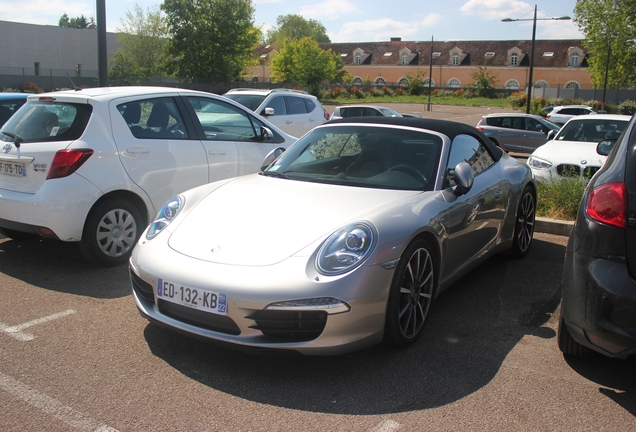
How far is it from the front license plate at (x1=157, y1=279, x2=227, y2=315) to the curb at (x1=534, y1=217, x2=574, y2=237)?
510cm

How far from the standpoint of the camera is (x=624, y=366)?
3816 mm

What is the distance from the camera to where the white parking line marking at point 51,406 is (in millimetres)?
3016

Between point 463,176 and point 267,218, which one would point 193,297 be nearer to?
point 267,218

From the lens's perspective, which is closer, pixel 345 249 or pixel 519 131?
pixel 345 249

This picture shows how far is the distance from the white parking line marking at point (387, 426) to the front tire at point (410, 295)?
73cm

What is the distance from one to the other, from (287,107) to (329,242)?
10726 mm

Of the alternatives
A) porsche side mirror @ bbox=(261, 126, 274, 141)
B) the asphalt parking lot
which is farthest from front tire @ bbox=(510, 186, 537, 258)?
porsche side mirror @ bbox=(261, 126, 274, 141)

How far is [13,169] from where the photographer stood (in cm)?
552

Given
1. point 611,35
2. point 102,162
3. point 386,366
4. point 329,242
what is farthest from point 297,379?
point 611,35

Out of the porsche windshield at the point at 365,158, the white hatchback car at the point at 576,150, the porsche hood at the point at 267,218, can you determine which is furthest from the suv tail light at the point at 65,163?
the white hatchback car at the point at 576,150

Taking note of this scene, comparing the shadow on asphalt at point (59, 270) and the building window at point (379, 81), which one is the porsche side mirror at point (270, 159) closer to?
the shadow on asphalt at point (59, 270)

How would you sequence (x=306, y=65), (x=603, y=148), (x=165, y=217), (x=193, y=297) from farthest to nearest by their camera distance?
(x=306, y=65)
(x=603, y=148)
(x=165, y=217)
(x=193, y=297)

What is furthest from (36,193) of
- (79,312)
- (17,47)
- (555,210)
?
(17,47)

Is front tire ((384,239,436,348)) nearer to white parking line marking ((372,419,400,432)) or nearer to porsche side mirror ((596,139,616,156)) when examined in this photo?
white parking line marking ((372,419,400,432))
